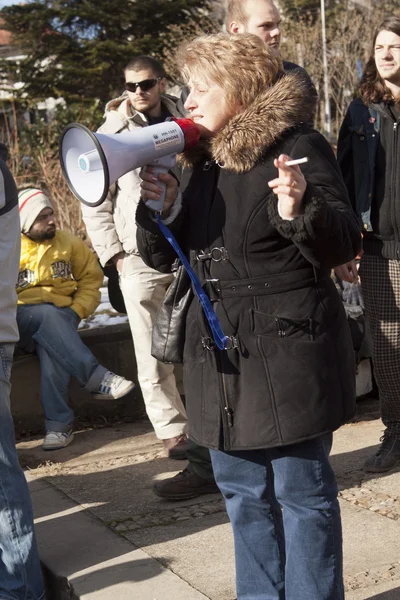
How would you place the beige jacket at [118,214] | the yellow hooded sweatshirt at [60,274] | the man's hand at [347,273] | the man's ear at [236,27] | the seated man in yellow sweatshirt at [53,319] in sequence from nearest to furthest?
the man's hand at [347,273] → the man's ear at [236,27] → the beige jacket at [118,214] → the seated man in yellow sweatshirt at [53,319] → the yellow hooded sweatshirt at [60,274]

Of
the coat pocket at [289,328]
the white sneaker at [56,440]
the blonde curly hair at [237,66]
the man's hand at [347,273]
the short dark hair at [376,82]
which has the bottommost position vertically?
the white sneaker at [56,440]

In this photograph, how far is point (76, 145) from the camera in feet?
9.48

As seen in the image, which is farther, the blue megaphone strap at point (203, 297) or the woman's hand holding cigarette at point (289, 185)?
the blue megaphone strap at point (203, 297)

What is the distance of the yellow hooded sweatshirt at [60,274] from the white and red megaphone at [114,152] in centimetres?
293

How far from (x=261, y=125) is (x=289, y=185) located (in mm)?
346

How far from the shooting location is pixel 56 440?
5559 mm

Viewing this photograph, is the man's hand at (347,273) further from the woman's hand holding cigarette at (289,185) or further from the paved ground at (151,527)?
the woman's hand holding cigarette at (289,185)

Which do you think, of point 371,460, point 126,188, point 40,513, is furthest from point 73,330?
point 371,460

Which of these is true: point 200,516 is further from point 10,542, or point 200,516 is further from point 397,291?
point 397,291

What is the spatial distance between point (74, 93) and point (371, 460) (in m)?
29.5

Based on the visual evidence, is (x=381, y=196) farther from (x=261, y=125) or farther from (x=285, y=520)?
(x=285, y=520)

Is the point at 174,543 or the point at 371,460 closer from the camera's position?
the point at 174,543

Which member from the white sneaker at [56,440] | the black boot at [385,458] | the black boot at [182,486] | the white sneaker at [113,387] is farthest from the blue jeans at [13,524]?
the white sneaker at [113,387]

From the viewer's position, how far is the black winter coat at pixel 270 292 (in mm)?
2760
